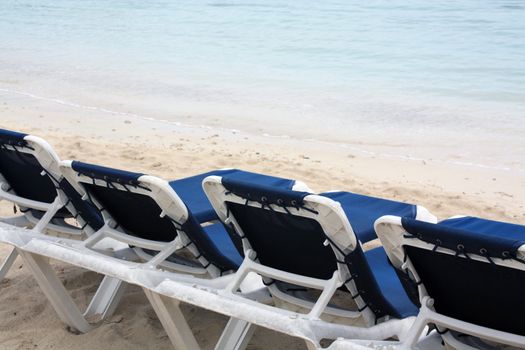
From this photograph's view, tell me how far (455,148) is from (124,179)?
657 cm

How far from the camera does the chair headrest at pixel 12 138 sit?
3602mm

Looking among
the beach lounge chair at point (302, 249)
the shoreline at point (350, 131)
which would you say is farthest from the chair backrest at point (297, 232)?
the shoreline at point (350, 131)

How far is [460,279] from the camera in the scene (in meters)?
2.54

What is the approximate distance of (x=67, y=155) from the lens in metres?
7.75

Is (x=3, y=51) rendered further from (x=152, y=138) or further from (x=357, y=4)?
(x=357, y=4)

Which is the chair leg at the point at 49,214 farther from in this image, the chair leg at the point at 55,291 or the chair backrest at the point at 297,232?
the chair backrest at the point at 297,232

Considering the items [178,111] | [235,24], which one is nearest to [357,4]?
[235,24]

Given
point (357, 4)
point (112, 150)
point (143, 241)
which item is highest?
point (143, 241)

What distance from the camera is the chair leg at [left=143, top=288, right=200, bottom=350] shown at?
3072mm

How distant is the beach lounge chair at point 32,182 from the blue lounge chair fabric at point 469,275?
1715 millimetres

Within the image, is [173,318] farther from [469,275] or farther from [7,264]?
[7,264]

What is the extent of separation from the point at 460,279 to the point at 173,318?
44.5 inches

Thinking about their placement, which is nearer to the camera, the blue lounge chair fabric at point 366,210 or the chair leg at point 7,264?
the blue lounge chair fabric at point 366,210

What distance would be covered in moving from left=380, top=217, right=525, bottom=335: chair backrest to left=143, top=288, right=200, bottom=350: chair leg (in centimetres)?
91
